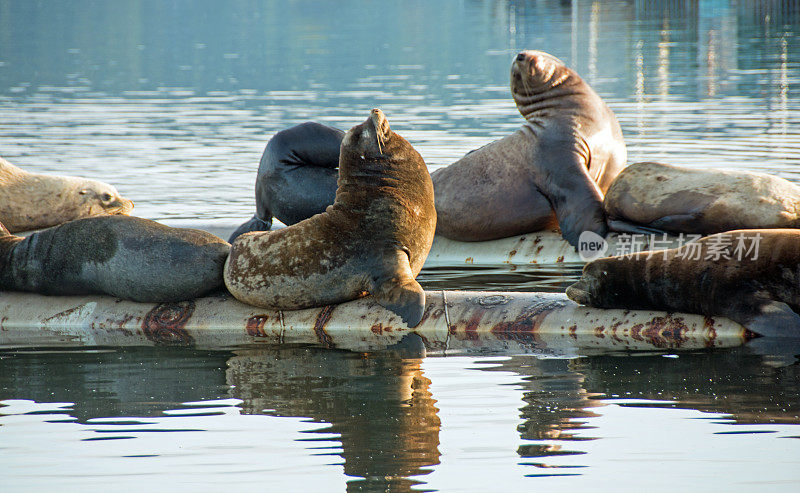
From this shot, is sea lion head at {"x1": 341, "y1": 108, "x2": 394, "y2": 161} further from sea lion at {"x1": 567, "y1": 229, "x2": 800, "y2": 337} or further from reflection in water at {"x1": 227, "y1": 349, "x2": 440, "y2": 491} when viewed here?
sea lion at {"x1": 567, "y1": 229, "x2": 800, "y2": 337}

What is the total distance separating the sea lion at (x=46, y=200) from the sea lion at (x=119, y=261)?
3334 millimetres

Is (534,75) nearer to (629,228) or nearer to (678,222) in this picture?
(629,228)

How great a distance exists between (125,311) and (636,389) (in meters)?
3.50

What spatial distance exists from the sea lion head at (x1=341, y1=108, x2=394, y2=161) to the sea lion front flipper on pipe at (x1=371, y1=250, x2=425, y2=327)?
2.14 feet

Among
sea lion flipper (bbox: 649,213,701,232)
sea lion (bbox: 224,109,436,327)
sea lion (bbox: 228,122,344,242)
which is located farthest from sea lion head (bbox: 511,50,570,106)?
sea lion (bbox: 224,109,436,327)

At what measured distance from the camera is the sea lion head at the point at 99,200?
38.3 ft

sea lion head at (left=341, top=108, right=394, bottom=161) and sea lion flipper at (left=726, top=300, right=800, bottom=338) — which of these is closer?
sea lion flipper at (left=726, top=300, right=800, bottom=338)

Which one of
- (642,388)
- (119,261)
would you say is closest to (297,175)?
→ (119,261)

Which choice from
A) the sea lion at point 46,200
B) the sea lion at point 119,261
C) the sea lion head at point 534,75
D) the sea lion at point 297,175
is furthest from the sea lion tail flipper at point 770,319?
the sea lion at point 46,200

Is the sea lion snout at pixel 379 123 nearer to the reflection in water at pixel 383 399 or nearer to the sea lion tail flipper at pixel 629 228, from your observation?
the reflection in water at pixel 383 399

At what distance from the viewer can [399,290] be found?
23.6ft

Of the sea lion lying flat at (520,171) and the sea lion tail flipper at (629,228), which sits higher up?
the sea lion lying flat at (520,171)

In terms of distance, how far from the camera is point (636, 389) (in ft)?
19.2

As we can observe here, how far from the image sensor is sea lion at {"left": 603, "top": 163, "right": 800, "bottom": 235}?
352 inches
